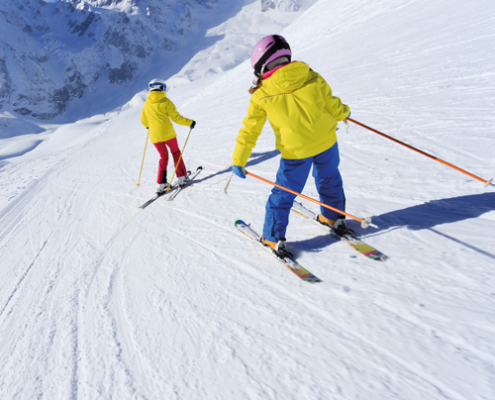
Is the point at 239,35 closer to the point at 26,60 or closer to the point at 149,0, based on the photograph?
the point at 149,0

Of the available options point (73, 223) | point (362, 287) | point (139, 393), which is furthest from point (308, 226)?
point (73, 223)

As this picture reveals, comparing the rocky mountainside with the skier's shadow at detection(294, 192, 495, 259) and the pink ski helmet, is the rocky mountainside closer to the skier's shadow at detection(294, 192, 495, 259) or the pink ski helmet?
the pink ski helmet

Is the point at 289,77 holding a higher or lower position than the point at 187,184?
higher

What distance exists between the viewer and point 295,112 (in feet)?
7.75

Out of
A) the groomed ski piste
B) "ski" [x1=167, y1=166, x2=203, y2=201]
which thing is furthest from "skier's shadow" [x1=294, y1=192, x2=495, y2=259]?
"ski" [x1=167, y1=166, x2=203, y2=201]

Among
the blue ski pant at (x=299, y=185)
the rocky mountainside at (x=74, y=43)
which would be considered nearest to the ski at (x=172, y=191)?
the blue ski pant at (x=299, y=185)

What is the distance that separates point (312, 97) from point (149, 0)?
145277mm

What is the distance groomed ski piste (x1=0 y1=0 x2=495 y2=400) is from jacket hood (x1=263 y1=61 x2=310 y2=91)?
1519 millimetres

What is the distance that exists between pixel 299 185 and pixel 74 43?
14340 cm

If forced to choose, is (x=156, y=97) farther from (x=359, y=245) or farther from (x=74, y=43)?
(x=74, y=43)

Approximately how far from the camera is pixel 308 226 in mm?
3332

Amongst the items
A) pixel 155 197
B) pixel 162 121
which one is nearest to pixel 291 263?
pixel 155 197

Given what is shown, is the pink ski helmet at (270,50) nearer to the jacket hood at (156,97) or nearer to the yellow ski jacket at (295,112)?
the yellow ski jacket at (295,112)

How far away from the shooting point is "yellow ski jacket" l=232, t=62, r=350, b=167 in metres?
2.31
